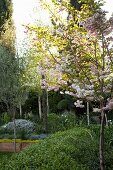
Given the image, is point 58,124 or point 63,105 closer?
point 58,124

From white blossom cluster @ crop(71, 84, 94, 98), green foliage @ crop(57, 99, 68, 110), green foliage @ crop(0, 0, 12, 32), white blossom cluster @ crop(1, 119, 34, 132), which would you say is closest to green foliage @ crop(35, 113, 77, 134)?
Answer: white blossom cluster @ crop(1, 119, 34, 132)

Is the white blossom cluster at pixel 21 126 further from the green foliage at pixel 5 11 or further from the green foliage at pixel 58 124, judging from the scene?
the green foliage at pixel 5 11

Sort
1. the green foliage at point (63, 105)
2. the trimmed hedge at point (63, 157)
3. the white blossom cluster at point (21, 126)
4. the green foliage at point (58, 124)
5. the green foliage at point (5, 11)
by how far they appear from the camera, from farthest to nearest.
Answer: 1. the green foliage at point (5, 11)
2. the green foliage at point (63, 105)
3. the white blossom cluster at point (21, 126)
4. the green foliage at point (58, 124)
5. the trimmed hedge at point (63, 157)

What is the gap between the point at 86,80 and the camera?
688 cm

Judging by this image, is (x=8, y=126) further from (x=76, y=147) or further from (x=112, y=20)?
(x=112, y=20)

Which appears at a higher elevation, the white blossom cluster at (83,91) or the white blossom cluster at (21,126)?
the white blossom cluster at (83,91)

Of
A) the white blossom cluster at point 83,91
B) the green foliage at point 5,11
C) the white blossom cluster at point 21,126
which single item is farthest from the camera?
the green foliage at point 5,11

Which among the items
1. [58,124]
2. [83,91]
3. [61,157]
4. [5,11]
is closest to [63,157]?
[61,157]

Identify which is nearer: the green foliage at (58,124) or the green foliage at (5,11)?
the green foliage at (58,124)

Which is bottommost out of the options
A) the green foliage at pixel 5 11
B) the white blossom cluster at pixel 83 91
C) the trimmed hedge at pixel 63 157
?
the trimmed hedge at pixel 63 157

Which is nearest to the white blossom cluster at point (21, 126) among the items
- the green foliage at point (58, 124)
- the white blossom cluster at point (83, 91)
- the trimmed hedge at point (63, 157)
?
the green foliage at point (58, 124)

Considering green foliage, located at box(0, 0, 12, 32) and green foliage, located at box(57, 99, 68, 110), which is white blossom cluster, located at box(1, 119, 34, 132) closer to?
A: green foliage, located at box(57, 99, 68, 110)

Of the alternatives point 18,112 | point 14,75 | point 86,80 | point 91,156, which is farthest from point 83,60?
point 18,112

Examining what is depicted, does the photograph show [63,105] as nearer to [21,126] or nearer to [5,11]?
[21,126]
